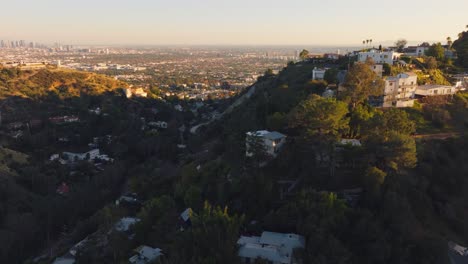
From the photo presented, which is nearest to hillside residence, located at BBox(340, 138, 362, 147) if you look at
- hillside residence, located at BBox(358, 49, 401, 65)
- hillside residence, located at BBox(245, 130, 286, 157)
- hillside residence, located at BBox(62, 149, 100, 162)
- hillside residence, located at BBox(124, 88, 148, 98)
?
hillside residence, located at BBox(245, 130, 286, 157)

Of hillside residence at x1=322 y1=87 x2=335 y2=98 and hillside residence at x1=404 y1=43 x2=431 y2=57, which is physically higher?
hillside residence at x1=404 y1=43 x2=431 y2=57

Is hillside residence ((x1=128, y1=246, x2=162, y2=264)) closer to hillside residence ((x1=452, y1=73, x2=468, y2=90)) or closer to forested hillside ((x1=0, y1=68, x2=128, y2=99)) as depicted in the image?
hillside residence ((x1=452, y1=73, x2=468, y2=90))

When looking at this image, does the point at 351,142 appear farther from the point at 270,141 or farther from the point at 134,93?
the point at 134,93

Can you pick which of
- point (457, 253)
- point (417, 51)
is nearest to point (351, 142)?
point (457, 253)

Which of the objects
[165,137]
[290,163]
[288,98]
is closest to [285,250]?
[290,163]

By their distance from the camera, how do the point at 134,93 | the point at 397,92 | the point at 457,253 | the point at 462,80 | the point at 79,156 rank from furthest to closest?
the point at 134,93, the point at 79,156, the point at 462,80, the point at 397,92, the point at 457,253

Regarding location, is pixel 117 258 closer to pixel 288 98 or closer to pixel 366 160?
pixel 366 160
